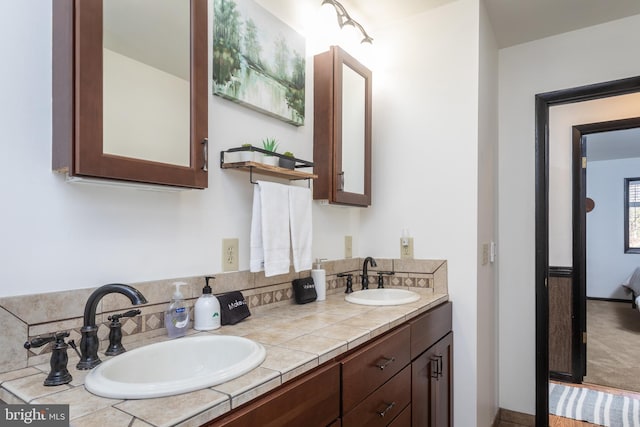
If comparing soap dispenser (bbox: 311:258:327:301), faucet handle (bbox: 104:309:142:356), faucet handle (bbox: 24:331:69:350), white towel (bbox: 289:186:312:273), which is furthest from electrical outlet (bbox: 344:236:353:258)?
faucet handle (bbox: 24:331:69:350)

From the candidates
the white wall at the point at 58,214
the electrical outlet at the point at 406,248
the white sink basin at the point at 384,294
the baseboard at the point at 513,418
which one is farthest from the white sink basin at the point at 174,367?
the baseboard at the point at 513,418

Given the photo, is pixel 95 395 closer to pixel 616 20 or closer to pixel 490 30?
pixel 490 30

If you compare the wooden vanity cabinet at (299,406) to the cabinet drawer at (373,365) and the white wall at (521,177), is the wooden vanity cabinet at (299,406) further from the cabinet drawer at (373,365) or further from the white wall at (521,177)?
the white wall at (521,177)

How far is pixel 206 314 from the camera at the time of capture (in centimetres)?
129

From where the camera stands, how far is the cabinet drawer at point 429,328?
1641 mm

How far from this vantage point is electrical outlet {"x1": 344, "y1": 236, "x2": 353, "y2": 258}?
2.28 m

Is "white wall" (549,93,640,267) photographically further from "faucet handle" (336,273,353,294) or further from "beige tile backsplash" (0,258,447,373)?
"beige tile backsplash" (0,258,447,373)

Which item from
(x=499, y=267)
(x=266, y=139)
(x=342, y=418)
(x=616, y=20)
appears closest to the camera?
(x=342, y=418)

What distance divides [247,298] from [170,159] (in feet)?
2.08

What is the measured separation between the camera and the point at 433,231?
2.17 metres

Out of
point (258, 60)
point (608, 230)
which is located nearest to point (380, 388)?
point (258, 60)

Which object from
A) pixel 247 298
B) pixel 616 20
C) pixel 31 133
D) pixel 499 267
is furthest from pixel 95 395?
pixel 616 20

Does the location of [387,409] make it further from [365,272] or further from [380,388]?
[365,272]

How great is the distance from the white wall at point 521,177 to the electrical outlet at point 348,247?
3.70 feet
